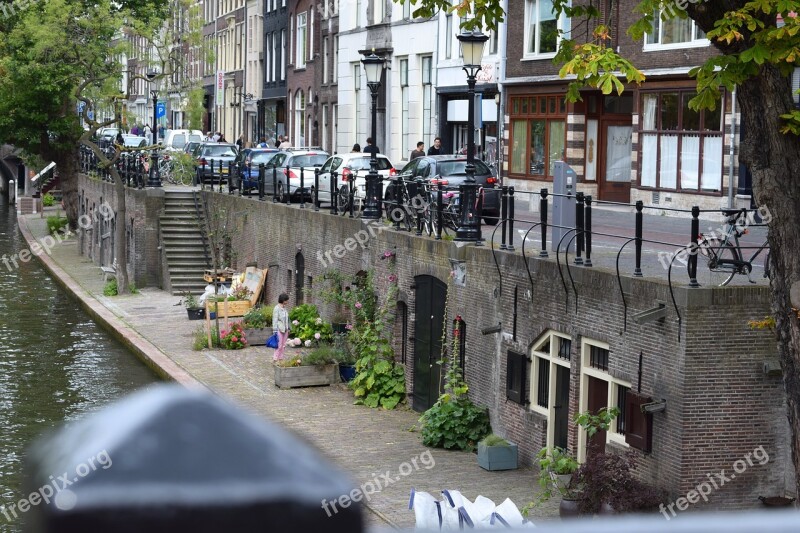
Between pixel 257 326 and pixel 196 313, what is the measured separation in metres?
4.16

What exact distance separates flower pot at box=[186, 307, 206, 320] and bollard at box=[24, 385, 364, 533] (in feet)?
106

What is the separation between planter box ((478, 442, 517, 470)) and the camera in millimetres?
17625

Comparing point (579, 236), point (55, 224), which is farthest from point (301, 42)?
point (579, 236)

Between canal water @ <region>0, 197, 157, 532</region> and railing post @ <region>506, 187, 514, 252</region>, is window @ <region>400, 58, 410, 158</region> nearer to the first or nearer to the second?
canal water @ <region>0, 197, 157, 532</region>

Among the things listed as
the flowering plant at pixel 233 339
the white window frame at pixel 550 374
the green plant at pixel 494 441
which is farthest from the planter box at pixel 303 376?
the white window frame at pixel 550 374

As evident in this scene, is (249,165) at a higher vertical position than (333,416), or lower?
higher

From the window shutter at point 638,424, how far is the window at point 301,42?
5352cm

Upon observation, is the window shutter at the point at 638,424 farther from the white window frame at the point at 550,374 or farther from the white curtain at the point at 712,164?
the white curtain at the point at 712,164

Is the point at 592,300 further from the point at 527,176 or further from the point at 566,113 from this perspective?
the point at 527,176

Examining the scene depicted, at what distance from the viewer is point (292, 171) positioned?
119ft

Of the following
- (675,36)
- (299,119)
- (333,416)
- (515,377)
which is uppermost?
(675,36)

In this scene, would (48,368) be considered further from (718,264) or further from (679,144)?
(718,264)

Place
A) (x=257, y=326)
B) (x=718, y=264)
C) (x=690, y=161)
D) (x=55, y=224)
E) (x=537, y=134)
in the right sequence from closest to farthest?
(x=718, y=264)
(x=257, y=326)
(x=690, y=161)
(x=537, y=134)
(x=55, y=224)

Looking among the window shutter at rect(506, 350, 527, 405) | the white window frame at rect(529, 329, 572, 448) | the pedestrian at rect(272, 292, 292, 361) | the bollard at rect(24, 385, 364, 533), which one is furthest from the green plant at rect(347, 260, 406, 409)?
the bollard at rect(24, 385, 364, 533)
